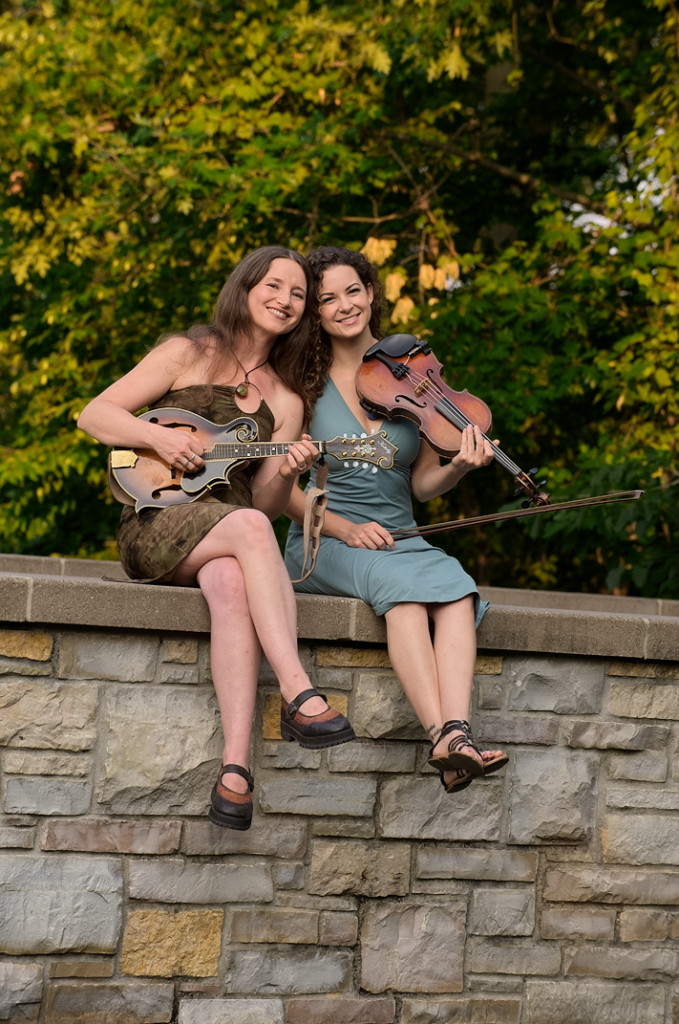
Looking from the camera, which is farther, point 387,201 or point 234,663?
point 387,201

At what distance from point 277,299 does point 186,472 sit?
60 centimetres

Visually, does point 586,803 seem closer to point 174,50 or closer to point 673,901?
point 673,901

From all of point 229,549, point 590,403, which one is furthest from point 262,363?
point 590,403

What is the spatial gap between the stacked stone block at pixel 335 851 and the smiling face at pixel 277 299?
97 cm

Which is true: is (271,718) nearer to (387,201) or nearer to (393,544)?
(393,544)

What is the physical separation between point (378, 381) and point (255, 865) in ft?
4.70

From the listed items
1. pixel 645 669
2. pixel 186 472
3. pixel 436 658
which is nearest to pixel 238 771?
pixel 436 658

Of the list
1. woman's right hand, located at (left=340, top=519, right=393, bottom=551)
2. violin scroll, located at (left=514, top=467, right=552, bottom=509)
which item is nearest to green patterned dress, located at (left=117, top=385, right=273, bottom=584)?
woman's right hand, located at (left=340, top=519, right=393, bottom=551)

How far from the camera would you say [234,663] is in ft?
11.8

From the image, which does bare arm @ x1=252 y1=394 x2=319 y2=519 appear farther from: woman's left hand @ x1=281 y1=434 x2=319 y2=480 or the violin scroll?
the violin scroll

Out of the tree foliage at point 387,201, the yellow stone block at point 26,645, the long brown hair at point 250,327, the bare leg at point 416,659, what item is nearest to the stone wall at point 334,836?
the yellow stone block at point 26,645

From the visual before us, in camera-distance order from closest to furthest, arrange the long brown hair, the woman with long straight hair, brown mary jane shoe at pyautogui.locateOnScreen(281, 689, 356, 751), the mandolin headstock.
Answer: brown mary jane shoe at pyautogui.locateOnScreen(281, 689, 356, 751) → the woman with long straight hair → the mandolin headstock → the long brown hair

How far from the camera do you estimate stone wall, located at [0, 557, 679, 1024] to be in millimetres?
3664

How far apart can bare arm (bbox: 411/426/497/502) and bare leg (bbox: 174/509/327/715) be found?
0.63m
